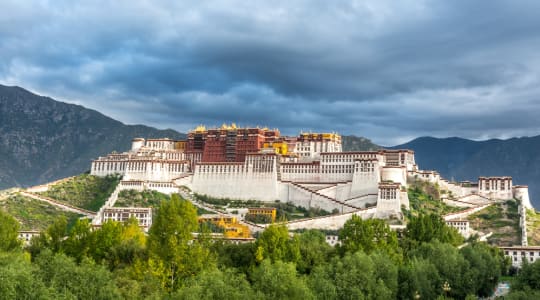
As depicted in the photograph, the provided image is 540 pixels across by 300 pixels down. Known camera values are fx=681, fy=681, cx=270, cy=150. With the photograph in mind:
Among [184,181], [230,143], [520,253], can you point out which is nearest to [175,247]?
[520,253]

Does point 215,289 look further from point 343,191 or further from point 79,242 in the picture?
point 343,191

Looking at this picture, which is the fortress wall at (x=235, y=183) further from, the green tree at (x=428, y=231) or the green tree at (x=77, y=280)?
the green tree at (x=77, y=280)

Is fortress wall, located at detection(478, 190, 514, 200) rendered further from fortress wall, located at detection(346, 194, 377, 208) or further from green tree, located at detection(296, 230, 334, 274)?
green tree, located at detection(296, 230, 334, 274)

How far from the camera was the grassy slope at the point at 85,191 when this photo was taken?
9694cm

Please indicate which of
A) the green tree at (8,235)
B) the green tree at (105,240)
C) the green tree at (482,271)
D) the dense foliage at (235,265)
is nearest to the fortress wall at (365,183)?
the dense foliage at (235,265)

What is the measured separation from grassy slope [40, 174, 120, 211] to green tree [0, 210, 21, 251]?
3680cm

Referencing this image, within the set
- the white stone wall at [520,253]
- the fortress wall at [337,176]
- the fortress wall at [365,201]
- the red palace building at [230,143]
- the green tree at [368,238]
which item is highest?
the red palace building at [230,143]

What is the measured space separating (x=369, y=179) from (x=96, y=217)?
122 feet

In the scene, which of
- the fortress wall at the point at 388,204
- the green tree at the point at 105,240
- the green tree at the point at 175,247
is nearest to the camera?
the green tree at the point at 175,247

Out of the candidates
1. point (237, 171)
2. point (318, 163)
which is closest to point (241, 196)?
point (237, 171)

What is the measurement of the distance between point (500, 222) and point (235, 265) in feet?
152

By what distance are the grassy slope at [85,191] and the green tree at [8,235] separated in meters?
36.8

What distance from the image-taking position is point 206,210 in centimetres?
9369

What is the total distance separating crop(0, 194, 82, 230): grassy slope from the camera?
3322 inches
